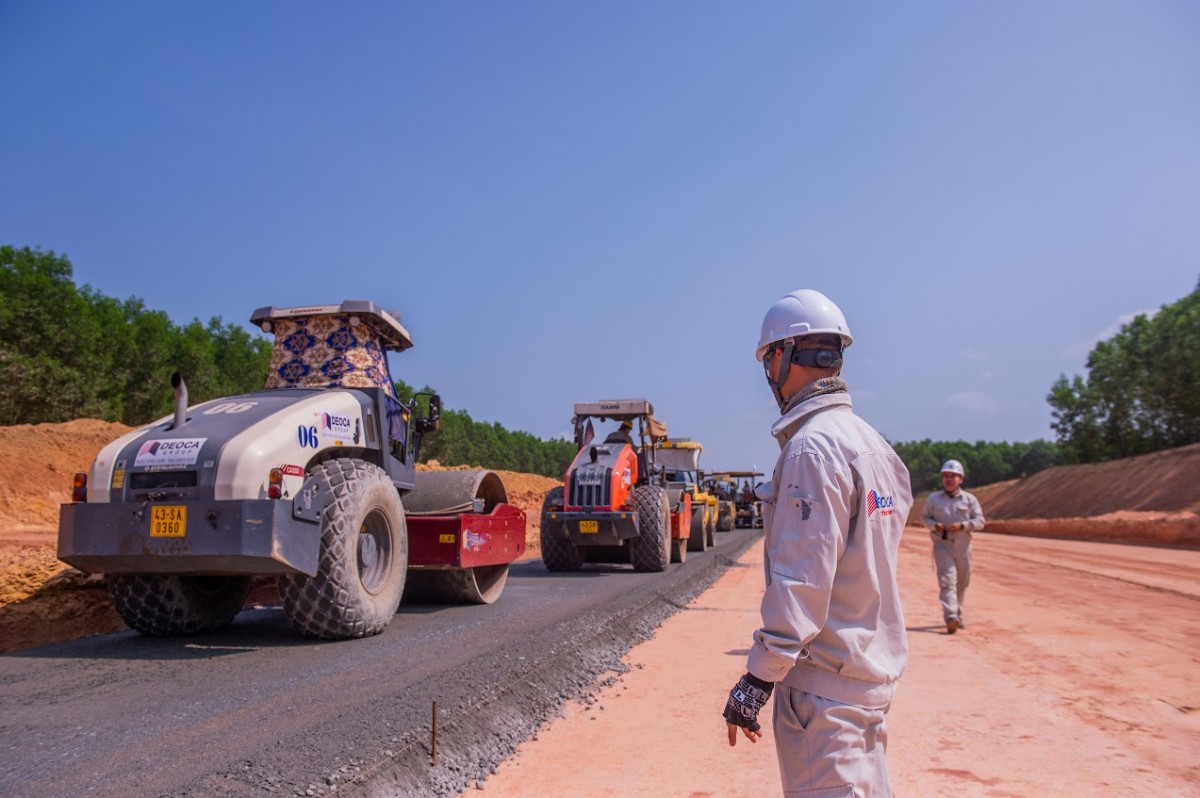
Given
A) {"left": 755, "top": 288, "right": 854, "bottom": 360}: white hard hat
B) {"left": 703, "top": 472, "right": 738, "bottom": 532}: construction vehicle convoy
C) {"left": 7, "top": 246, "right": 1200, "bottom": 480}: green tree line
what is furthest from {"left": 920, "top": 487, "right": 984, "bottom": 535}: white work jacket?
{"left": 7, "top": 246, "right": 1200, "bottom": 480}: green tree line

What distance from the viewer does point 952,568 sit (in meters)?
9.28

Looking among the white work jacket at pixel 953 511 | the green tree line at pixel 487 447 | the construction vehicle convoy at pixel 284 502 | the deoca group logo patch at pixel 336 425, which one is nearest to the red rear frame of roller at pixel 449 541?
the construction vehicle convoy at pixel 284 502

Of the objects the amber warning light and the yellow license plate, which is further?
the amber warning light

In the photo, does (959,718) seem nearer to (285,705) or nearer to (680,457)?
(285,705)

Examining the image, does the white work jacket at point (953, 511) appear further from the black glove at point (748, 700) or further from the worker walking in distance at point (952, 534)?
the black glove at point (748, 700)

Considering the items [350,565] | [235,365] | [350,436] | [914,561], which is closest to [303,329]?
[350,436]

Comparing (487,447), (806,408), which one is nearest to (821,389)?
(806,408)

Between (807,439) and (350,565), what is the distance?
515 centimetres

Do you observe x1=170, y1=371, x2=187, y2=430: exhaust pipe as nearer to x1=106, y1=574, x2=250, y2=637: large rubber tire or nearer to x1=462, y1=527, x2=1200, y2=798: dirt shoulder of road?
x1=106, y1=574, x2=250, y2=637: large rubber tire

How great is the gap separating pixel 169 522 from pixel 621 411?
10.2m

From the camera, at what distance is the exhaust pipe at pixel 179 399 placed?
638 centimetres

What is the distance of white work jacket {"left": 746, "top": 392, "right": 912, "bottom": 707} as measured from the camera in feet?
7.55

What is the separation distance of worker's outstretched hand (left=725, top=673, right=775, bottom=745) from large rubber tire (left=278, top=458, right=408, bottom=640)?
488 centimetres

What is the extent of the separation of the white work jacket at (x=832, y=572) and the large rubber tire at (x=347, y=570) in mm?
4912
